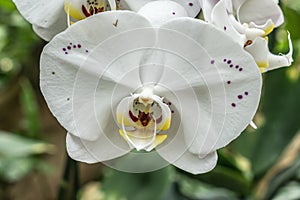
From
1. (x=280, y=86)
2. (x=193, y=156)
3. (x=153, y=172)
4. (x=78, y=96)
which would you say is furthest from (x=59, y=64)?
(x=280, y=86)

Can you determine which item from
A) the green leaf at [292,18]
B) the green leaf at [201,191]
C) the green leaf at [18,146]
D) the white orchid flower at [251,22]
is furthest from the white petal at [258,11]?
the green leaf at [18,146]

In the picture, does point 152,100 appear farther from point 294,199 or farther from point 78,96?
Answer: point 294,199

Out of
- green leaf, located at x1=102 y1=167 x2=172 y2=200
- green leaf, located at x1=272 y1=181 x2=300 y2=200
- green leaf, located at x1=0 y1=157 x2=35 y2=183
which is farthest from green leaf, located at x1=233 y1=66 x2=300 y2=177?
green leaf, located at x1=0 y1=157 x2=35 y2=183

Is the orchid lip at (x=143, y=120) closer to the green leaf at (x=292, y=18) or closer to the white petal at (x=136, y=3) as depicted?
the white petal at (x=136, y=3)

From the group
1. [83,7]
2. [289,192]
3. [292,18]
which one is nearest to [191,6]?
[83,7]

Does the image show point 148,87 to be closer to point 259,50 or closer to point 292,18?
point 259,50

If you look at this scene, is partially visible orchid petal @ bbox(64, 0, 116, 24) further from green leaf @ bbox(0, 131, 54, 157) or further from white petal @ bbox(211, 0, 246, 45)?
green leaf @ bbox(0, 131, 54, 157)

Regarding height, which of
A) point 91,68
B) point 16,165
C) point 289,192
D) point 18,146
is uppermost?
point 91,68

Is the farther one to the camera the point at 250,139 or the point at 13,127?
the point at 13,127
